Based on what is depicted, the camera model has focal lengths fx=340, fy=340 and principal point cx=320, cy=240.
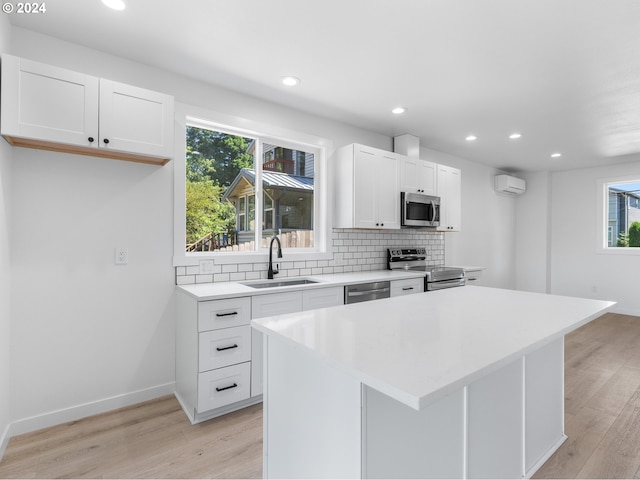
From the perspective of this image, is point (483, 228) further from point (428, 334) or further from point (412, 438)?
point (412, 438)

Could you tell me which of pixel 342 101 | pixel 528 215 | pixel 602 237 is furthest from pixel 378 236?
pixel 602 237

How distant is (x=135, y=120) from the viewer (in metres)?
2.28

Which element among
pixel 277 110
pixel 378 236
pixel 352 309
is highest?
pixel 277 110

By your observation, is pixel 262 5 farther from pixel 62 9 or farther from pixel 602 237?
pixel 602 237

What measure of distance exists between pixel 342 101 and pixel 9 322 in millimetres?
3037

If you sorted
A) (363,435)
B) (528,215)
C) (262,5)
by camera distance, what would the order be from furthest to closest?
1. (528,215)
2. (262,5)
3. (363,435)

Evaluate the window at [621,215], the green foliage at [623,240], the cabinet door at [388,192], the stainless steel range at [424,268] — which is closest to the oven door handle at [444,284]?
the stainless steel range at [424,268]

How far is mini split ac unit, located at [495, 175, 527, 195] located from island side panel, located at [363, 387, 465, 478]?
5.56 m

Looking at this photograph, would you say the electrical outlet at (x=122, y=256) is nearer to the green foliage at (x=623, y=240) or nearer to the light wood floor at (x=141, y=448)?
the light wood floor at (x=141, y=448)

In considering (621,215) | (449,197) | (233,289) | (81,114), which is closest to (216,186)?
(233,289)

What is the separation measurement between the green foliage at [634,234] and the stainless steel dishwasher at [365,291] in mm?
5106

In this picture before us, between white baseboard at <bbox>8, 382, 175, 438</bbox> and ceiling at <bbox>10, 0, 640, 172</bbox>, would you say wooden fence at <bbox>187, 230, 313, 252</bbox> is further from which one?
ceiling at <bbox>10, 0, 640, 172</bbox>

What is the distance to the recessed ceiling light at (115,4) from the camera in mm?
1885

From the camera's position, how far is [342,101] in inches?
128
